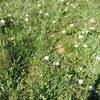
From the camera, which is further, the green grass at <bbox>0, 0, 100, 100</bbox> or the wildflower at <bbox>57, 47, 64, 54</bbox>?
the wildflower at <bbox>57, 47, 64, 54</bbox>

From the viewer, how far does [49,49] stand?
470 cm

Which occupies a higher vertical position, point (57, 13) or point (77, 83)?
point (57, 13)

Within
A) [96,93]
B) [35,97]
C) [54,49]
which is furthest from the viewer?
[54,49]

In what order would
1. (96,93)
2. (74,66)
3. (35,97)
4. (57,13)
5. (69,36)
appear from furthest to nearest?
(57,13) < (69,36) < (74,66) < (96,93) < (35,97)

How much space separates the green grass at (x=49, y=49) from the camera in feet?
12.9

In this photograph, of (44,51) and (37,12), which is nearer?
(44,51)

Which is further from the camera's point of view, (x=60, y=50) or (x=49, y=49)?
(x=60, y=50)

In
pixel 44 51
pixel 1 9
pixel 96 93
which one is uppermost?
pixel 1 9

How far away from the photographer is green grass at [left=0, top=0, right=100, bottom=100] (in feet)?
12.9

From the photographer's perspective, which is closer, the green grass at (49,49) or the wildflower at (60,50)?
the green grass at (49,49)

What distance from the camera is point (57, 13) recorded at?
5.46 metres

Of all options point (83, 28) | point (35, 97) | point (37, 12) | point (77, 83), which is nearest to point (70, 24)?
point (83, 28)

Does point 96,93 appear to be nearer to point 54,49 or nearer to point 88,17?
point 54,49

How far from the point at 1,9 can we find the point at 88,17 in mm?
1546
